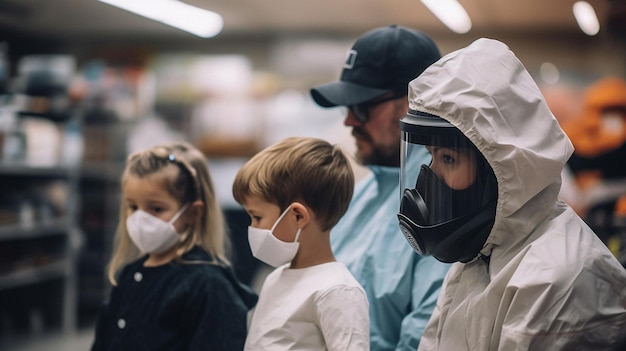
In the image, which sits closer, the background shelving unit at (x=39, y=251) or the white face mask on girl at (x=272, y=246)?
the white face mask on girl at (x=272, y=246)

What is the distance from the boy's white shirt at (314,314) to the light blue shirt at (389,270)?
15 centimetres

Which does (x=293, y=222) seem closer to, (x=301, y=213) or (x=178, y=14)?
(x=301, y=213)

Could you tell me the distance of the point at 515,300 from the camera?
1.12 meters

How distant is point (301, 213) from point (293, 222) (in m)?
0.03

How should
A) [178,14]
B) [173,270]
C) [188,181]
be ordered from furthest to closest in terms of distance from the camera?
[178,14], [188,181], [173,270]

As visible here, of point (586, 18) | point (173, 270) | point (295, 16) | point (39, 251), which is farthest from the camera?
A: point (295, 16)

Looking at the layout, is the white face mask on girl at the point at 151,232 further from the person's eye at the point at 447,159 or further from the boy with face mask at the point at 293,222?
the person's eye at the point at 447,159

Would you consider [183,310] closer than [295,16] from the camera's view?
Yes

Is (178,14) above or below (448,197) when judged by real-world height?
above

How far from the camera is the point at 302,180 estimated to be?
1.56m

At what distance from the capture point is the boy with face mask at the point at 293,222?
1.50m

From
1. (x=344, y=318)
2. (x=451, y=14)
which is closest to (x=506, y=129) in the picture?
(x=344, y=318)

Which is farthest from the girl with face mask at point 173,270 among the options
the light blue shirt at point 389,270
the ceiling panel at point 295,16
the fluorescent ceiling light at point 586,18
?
the ceiling panel at point 295,16

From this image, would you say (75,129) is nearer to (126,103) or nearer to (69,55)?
(126,103)
